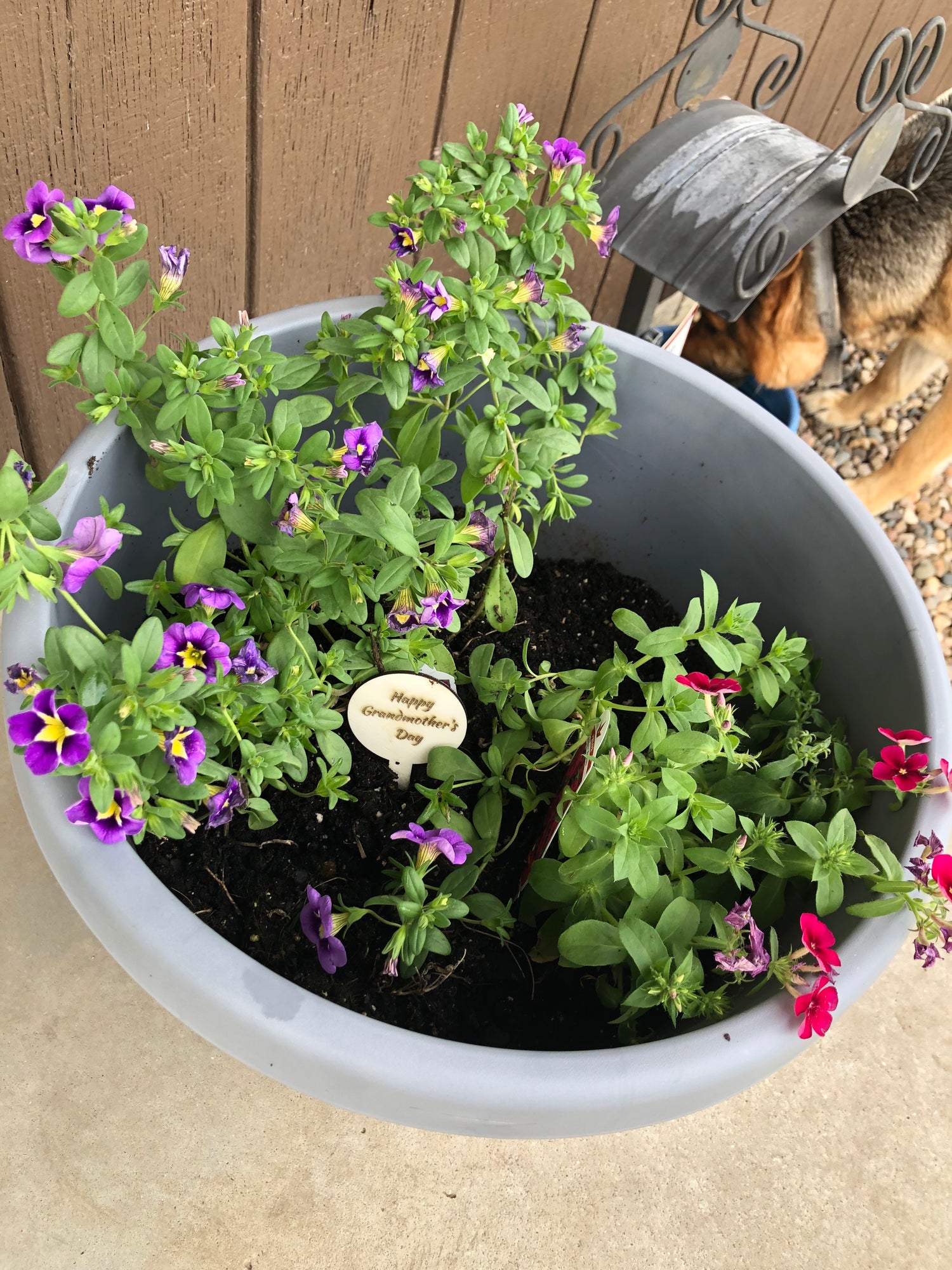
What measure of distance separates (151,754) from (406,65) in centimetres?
85

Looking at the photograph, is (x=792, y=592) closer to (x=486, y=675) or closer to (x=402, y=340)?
(x=486, y=675)

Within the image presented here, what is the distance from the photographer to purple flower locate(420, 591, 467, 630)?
0.67 metres

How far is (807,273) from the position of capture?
4.68 ft

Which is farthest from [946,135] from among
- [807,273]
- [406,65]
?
[406,65]

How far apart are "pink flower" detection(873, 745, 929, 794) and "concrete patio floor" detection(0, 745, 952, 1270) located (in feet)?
1.73

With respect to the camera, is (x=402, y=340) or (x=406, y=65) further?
(x=406, y=65)

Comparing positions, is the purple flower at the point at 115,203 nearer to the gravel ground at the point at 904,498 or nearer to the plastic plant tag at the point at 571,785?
the plastic plant tag at the point at 571,785

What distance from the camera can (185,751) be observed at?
59cm

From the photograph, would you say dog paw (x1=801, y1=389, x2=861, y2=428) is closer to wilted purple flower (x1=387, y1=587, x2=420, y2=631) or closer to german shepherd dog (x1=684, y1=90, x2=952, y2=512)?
german shepherd dog (x1=684, y1=90, x2=952, y2=512)

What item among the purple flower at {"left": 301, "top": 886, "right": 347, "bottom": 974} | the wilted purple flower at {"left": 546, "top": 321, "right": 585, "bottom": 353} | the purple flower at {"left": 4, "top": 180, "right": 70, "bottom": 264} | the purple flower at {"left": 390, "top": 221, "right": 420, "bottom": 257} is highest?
the purple flower at {"left": 4, "top": 180, "right": 70, "bottom": 264}

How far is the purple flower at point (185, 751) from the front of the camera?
0.57 m

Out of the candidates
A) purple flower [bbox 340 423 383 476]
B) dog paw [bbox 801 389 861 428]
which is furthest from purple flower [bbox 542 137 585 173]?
dog paw [bbox 801 389 861 428]

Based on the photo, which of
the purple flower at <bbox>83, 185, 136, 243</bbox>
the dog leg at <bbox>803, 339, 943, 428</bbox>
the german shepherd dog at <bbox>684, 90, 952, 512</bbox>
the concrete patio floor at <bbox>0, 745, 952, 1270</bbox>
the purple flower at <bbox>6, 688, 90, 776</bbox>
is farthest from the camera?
the dog leg at <bbox>803, 339, 943, 428</bbox>

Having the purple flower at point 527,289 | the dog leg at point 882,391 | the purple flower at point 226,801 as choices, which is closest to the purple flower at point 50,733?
the purple flower at point 226,801
